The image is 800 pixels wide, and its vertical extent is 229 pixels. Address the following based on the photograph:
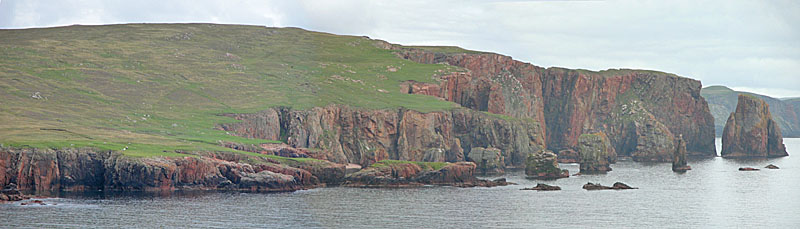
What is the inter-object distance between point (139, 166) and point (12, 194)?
22151mm

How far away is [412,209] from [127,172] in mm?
47468

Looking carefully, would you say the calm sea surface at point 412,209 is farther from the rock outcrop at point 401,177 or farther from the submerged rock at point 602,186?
the rock outcrop at point 401,177

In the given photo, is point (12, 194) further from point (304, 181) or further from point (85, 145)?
point (304, 181)

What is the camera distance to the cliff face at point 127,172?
512 feet

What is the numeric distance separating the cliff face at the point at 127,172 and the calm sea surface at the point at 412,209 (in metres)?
6.14

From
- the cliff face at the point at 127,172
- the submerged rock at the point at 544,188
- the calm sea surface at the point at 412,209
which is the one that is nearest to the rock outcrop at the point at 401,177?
the calm sea surface at the point at 412,209

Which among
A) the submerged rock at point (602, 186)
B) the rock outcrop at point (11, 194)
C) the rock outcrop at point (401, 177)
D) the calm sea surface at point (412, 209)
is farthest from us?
the submerged rock at point (602, 186)

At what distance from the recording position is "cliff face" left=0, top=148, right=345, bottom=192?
512 ft

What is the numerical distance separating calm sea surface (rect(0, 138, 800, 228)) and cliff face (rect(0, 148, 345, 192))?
20.1ft

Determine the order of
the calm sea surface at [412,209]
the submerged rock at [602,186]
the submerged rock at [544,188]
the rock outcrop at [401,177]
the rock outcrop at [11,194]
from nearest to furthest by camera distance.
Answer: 1. the calm sea surface at [412,209]
2. the rock outcrop at [11,194]
3. the submerged rock at [544,188]
4. the rock outcrop at [401,177]
5. the submerged rock at [602,186]

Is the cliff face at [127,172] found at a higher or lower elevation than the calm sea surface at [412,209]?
higher

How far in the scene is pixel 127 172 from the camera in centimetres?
16150

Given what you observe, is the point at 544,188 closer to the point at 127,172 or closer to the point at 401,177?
the point at 401,177

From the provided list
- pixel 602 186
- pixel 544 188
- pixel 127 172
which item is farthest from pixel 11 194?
pixel 602 186
